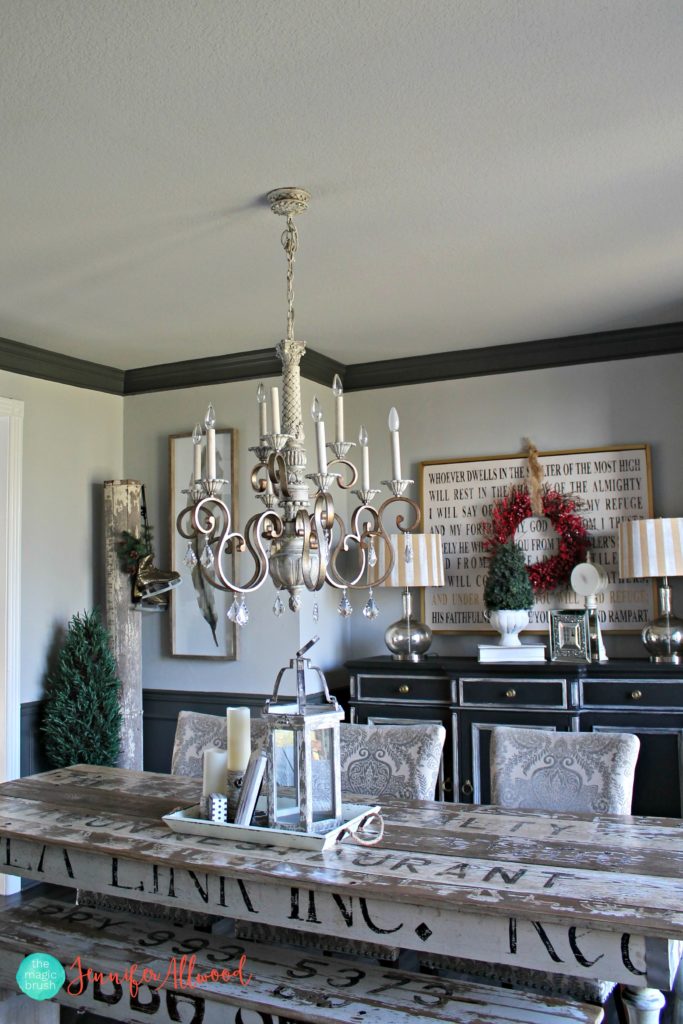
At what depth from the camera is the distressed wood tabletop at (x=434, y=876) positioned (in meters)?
1.78

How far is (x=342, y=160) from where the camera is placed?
2631mm

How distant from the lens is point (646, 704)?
3.95 metres

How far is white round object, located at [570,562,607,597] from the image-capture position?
4.46 m

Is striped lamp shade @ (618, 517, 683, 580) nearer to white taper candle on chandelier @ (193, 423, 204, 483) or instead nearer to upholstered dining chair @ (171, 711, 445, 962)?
upholstered dining chair @ (171, 711, 445, 962)

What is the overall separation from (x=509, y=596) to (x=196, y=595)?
1.65 m

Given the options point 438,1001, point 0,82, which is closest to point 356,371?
point 0,82

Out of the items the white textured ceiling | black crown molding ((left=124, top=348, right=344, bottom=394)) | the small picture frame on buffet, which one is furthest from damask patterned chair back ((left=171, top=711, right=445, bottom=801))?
black crown molding ((left=124, top=348, right=344, bottom=394))

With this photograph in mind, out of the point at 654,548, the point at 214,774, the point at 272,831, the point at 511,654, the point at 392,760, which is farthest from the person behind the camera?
the point at 511,654

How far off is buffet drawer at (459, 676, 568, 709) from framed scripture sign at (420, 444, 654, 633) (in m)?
0.54

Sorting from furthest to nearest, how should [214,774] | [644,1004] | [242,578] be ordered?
1. [242,578]
2. [214,774]
3. [644,1004]

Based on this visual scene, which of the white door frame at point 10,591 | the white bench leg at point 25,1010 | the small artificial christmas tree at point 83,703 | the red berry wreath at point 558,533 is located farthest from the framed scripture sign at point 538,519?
the white bench leg at point 25,1010

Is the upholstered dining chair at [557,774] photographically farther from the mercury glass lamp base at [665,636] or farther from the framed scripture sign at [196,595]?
the framed scripture sign at [196,595]

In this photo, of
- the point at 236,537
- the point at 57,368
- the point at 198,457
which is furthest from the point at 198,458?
the point at 57,368

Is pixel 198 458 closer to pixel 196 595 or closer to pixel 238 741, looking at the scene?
pixel 238 741
